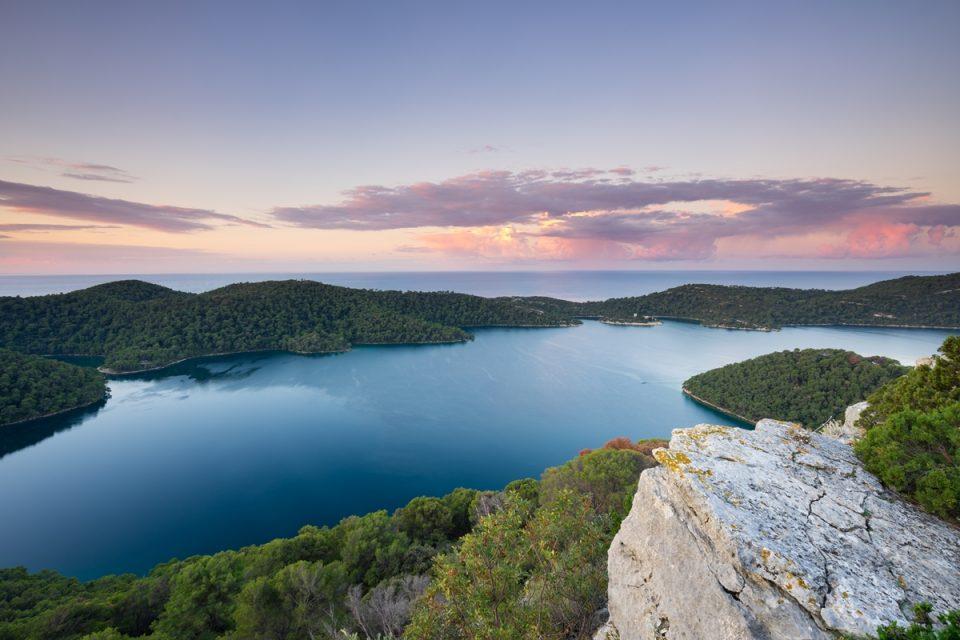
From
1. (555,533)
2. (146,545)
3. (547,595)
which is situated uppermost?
(555,533)

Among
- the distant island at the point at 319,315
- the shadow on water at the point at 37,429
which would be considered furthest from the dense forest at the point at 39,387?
the distant island at the point at 319,315

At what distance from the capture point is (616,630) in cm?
745

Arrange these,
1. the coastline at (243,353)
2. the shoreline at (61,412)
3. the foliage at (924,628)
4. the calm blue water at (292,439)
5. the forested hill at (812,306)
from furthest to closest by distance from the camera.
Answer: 1. the forested hill at (812,306)
2. the coastline at (243,353)
3. the shoreline at (61,412)
4. the calm blue water at (292,439)
5. the foliage at (924,628)

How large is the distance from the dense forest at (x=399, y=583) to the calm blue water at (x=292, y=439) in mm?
14168

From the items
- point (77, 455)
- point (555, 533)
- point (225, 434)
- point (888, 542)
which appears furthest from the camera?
point (225, 434)

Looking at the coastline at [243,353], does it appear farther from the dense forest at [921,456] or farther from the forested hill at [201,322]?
the dense forest at [921,456]

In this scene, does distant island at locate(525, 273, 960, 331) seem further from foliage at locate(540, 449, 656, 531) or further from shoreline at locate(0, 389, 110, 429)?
shoreline at locate(0, 389, 110, 429)

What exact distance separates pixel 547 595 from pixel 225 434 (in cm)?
6914

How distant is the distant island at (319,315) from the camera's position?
352 feet

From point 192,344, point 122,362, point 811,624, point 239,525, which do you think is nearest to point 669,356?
point 239,525

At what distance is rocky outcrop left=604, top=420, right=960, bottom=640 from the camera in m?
4.99

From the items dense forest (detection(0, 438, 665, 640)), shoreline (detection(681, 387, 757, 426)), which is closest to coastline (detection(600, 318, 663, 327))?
shoreline (detection(681, 387, 757, 426))

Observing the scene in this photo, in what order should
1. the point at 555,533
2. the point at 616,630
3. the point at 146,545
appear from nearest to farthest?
the point at 616,630, the point at 555,533, the point at 146,545

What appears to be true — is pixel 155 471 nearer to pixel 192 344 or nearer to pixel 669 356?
pixel 192 344
